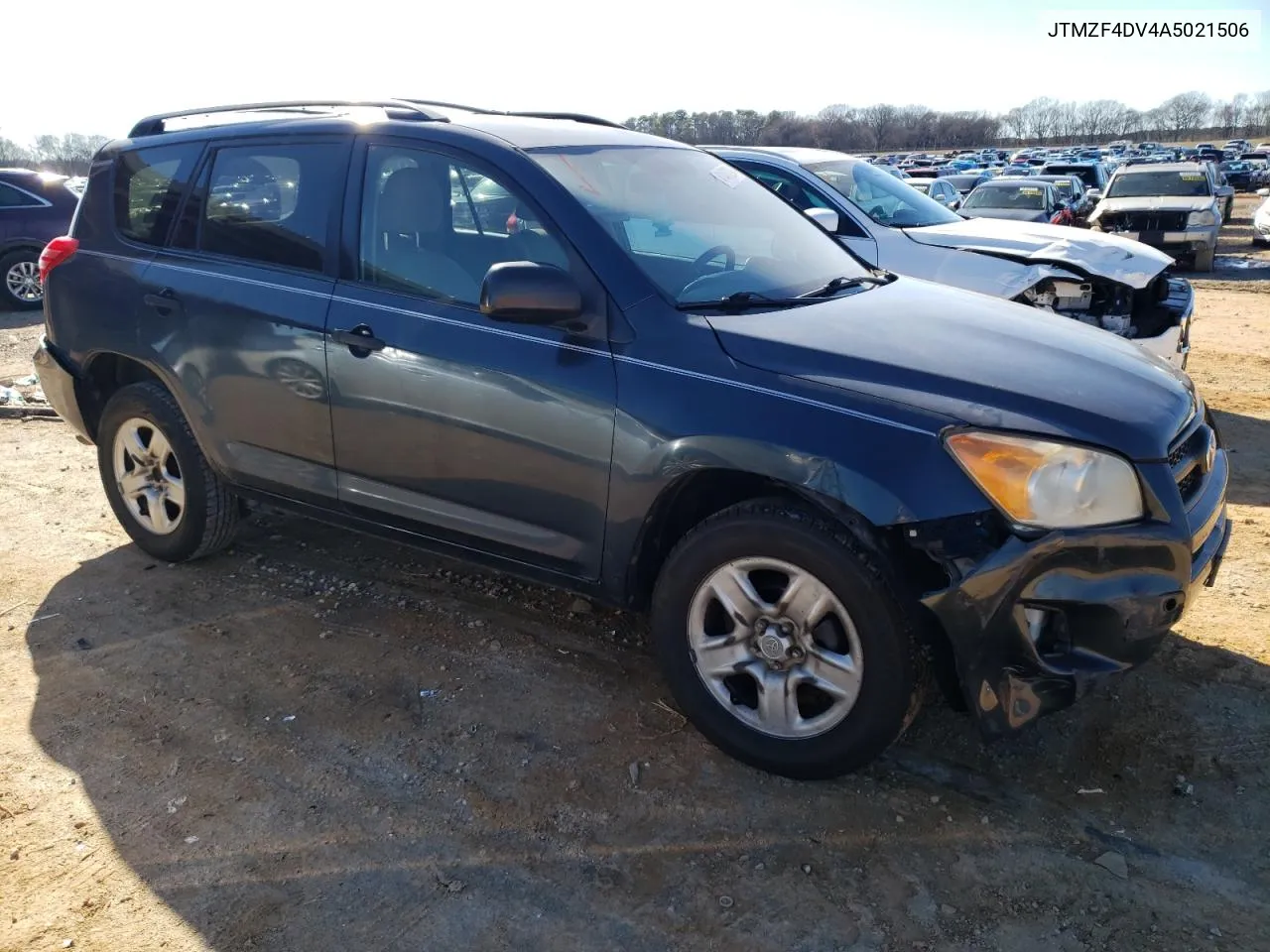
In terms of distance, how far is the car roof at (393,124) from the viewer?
3533mm

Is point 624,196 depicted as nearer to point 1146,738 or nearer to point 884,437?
point 884,437

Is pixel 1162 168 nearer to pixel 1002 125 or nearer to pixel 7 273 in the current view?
pixel 7 273

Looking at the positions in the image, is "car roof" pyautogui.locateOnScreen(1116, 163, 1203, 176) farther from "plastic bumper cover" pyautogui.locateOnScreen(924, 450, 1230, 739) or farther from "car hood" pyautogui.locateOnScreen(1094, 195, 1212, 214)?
"plastic bumper cover" pyautogui.locateOnScreen(924, 450, 1230, 739)

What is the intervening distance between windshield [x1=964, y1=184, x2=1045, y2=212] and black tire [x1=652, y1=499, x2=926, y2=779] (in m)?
14.3

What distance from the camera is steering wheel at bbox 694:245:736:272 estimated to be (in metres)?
3.36

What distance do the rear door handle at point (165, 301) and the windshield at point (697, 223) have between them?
1697mm

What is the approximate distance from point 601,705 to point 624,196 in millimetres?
1743

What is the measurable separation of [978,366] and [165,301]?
10.4 ft

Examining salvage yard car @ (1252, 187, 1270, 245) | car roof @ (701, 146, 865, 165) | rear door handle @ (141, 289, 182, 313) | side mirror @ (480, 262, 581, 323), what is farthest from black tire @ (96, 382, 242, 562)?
salvage yard car @ (1252, 187, 1270, 245)

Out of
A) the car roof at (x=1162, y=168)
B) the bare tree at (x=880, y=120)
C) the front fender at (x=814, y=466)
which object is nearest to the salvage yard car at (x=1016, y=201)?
the car roof at (x=1162, y=168)

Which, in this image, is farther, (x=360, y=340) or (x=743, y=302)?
(x=360, y=340)

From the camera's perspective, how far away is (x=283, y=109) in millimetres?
4133

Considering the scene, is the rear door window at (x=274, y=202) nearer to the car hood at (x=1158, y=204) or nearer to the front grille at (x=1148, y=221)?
the front grille at (x=1148, y=221)

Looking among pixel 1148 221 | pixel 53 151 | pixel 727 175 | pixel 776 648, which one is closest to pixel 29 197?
pixel 727 175
